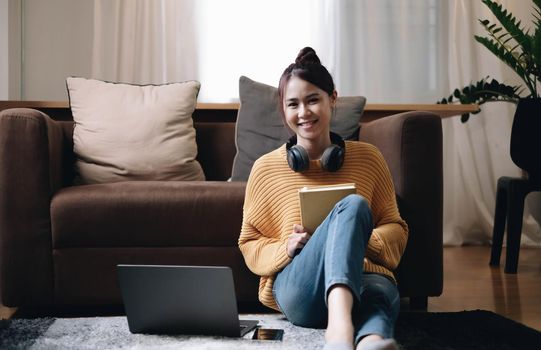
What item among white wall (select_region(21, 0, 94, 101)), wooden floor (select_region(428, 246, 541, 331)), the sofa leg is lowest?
wooden floor (select_region(428, 246, 541, 331))

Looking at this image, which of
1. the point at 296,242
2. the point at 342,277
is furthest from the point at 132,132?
the point at 342,277

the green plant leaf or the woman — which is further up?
the green plant leaf

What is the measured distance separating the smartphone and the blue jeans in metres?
0.06

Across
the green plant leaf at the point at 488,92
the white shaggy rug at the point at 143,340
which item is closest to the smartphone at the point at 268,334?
the white shaggy rug at the point at 143,340

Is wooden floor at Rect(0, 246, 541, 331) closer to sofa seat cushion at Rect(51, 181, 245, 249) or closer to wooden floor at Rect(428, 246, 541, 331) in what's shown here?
wooden floor at Rect(428, 246, 541, 331)

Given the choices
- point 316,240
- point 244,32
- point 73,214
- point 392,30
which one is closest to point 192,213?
point 73,214

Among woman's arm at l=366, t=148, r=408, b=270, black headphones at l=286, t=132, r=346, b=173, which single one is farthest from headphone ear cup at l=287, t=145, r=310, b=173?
woman's arm at l=366, t=148, r=408, b=270

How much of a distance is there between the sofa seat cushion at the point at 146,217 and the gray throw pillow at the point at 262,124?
0.40m

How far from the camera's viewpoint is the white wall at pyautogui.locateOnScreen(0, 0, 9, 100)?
3279 mm

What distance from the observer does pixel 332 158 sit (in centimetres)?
169

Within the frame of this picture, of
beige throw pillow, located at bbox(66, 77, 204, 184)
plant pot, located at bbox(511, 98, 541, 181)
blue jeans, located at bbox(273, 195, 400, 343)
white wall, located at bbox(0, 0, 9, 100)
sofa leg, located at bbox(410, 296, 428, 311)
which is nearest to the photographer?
blue jeans, located at bbox(273, 195, 400, 343)

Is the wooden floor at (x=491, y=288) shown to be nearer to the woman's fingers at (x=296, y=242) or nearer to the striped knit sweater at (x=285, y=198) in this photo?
the striped knit sweater at (x=285, y=198)

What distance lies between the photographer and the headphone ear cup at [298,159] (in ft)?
5.54

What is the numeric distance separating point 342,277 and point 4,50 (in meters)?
2.57
